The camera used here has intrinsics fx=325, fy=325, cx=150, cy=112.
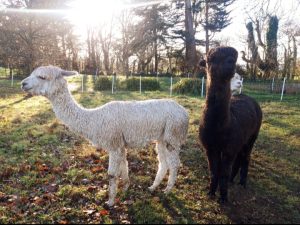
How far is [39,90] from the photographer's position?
4641 mm

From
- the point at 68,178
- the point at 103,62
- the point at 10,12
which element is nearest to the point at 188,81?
the point at 10,12

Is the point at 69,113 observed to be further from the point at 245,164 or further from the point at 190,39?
the point at 190,39

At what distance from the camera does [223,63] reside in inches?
175

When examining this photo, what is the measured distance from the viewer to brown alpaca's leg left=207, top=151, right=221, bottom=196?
16.1 ft

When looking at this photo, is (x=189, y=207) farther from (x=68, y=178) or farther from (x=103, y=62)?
(x=103, y=62)

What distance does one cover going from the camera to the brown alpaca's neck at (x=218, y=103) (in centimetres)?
457

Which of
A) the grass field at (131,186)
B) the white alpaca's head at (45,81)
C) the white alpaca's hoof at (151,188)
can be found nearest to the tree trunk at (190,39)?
the grass field at (131,186)

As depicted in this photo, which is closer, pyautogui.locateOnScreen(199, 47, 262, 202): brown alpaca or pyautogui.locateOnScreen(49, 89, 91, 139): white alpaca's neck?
pyautogui.locateOnScreen(199, 47, 262, 202): brown alpaca

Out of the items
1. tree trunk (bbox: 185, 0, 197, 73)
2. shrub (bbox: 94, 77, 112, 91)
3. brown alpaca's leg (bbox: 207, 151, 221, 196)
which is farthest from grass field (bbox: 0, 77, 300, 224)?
tree trunk (bbox: 185, 0, 197, 73)

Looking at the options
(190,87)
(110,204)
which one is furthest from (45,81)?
(190,87)

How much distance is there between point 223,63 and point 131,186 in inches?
98.3

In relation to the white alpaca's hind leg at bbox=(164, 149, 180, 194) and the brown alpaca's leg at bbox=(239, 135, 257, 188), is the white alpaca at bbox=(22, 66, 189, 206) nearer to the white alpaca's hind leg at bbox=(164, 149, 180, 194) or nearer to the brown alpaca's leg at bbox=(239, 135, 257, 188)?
the white alpaca's hind leg at bbox=(164, 149, 180, 194)

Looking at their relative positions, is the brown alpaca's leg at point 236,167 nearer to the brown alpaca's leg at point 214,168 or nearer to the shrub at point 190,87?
the brown alpaca's leg at point 214,168

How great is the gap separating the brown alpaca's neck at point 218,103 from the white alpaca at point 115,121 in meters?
0.50
